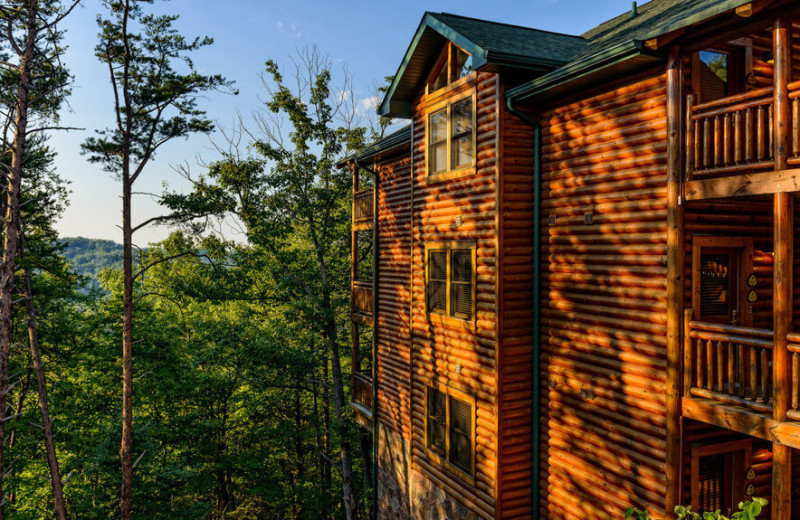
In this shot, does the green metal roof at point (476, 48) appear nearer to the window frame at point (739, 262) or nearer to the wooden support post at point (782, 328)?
the window frame at point (739, 262)

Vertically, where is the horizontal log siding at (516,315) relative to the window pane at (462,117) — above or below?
below

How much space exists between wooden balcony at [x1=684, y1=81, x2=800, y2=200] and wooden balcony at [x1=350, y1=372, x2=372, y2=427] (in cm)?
Result: 1200

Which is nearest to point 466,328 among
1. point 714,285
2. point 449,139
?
point 449,139

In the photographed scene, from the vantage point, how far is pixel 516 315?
9.00 meters

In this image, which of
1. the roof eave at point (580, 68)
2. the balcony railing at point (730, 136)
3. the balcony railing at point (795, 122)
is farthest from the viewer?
the roof eave at point (580, 68)

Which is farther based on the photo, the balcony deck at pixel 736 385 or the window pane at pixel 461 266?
the window pane at pixel 461 266

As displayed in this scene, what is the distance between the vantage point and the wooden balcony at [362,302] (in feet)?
52.7

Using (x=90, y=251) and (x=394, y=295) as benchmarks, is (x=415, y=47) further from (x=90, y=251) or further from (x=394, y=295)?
(x=90, y=251)

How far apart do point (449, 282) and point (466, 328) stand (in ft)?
3.70

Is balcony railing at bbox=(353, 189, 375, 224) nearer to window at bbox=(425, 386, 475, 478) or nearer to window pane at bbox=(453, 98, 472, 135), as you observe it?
window pane at bbox=(453, 98, 472, 135)

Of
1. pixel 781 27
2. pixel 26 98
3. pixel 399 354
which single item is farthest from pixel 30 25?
pixel 781 27

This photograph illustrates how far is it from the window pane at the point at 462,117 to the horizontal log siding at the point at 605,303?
1693mm

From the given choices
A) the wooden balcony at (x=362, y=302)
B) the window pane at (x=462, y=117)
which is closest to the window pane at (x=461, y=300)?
the window pane at (x=462, y=117)

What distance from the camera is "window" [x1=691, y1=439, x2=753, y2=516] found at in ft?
22.7
